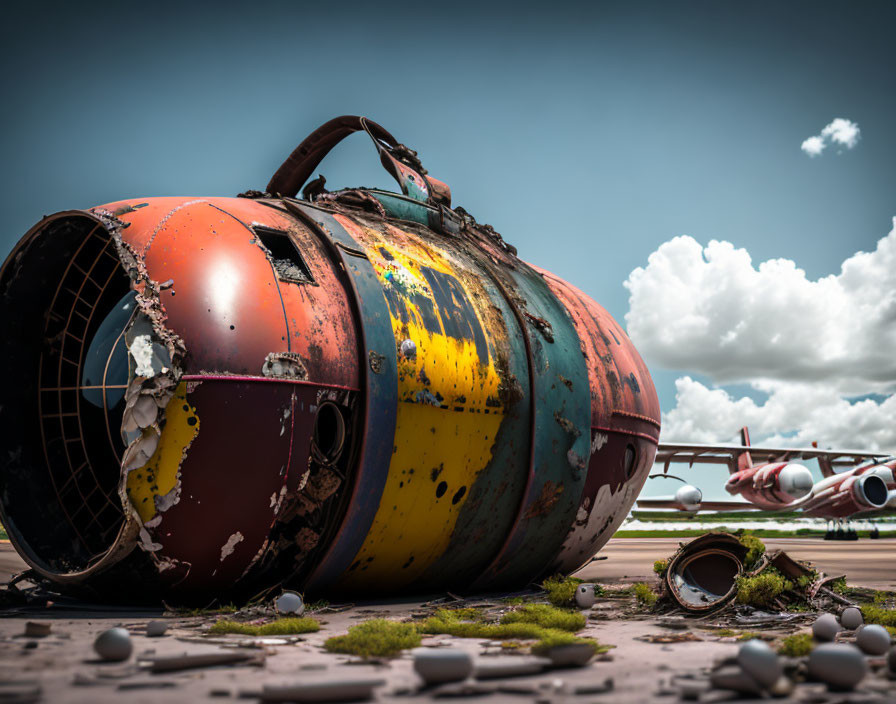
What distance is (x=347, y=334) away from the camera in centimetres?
538

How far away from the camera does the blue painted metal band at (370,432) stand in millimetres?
5184

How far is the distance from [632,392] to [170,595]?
4.88 m

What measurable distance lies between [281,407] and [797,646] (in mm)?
3328

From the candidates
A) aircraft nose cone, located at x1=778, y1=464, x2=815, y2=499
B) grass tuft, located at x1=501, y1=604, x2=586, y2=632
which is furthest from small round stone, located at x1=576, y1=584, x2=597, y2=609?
aircraft nose cone, located at x1=778, y1=464, x2=815, y2=499

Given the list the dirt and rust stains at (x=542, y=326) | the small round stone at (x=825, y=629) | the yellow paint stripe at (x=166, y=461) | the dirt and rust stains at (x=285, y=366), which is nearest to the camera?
the small round stone at (x=825, y=629)

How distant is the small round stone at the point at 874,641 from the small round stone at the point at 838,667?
0.85 metres

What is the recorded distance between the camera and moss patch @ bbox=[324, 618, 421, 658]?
3.66 metres

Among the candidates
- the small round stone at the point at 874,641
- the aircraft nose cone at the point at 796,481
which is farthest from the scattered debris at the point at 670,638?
the aircraft nose cone at the point at 796,481

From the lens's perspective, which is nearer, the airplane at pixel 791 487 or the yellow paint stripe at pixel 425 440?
the yellow paint stripe at pixel 425 440

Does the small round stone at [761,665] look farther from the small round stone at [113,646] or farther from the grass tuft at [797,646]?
the small round stone at [113,646]

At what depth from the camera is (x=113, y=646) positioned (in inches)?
130

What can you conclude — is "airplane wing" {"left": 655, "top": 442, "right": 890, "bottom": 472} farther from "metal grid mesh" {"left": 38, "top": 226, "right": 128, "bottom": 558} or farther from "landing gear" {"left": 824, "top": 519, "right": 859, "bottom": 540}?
"metal grid mesh" {"left": 38, "top": 226, "right": 128, "bottom": 558}

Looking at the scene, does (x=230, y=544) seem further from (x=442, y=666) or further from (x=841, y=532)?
(x=841, y=532)

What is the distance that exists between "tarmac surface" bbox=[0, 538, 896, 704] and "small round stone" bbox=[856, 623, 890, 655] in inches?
24.5
